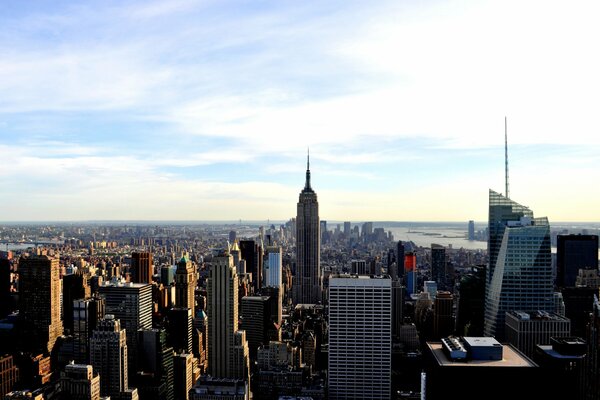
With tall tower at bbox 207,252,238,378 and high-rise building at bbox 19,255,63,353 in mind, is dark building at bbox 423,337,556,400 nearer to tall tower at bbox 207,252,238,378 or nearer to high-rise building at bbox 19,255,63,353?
tall tower at bbox 207,252,238,378

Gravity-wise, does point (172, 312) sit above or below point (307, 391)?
above


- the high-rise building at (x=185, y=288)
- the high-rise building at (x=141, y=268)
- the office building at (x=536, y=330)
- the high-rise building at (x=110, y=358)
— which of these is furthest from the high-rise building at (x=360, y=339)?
the high-rise building at (x=141, y=268)

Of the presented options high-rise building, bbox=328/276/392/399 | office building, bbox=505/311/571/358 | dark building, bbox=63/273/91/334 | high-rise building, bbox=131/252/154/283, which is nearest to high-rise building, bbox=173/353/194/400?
high-rise building, bbox=328/276/392/399

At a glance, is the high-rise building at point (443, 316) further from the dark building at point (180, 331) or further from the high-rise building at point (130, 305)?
the high-rise building at point (130, 305)

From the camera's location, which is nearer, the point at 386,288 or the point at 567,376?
the point at 567,376

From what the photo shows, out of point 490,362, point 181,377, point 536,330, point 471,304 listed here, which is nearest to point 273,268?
point 471,304

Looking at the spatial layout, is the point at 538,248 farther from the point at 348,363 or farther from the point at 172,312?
the point at 172,312

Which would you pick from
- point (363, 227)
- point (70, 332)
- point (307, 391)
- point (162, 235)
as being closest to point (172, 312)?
point (70, 332)
